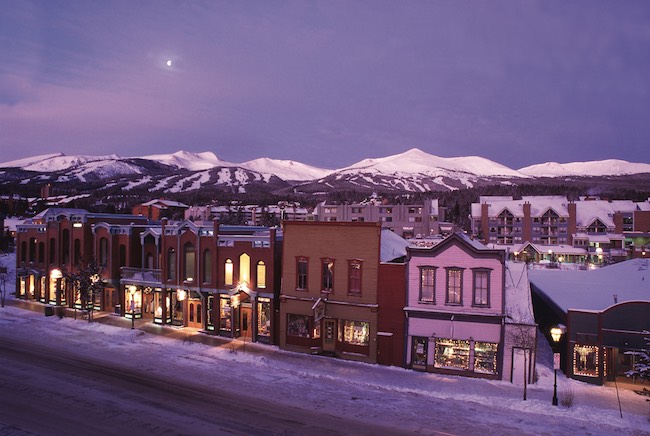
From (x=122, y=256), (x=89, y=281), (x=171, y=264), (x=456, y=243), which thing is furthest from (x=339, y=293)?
(x=89, y=281)

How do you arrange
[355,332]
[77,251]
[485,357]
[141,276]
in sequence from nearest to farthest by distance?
[485,357] < [355,332] < [141,276] < [77,251]

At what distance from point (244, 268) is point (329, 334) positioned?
27.6 ft

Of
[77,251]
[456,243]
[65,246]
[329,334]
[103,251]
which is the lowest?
[329,334]

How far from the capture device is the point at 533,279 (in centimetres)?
3712

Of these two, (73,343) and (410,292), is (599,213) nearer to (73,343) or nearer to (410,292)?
A: (410,292)

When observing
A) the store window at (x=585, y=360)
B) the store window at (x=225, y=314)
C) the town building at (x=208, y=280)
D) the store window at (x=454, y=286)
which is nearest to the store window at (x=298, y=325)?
the town building at (x=208, y=280)

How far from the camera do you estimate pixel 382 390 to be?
953 inches

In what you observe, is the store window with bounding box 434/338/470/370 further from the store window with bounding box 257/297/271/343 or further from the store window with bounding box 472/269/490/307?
the store window with bounding box 257/297/271/343

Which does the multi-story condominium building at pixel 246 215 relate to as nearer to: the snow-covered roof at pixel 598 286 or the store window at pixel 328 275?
the store window at pixel 328 275

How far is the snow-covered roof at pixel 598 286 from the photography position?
27328 mm

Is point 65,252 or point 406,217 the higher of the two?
point 406,217

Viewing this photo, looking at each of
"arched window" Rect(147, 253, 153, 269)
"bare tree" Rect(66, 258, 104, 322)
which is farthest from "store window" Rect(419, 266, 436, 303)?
"bare tree" Rect(66, 258, 104, 322)

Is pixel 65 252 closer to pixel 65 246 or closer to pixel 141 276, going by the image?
pixel 65 246

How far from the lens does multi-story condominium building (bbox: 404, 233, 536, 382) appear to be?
26.3m
